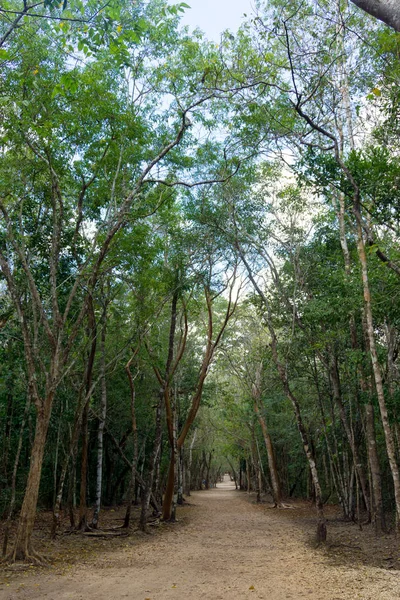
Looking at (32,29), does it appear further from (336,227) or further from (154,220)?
(336,227)

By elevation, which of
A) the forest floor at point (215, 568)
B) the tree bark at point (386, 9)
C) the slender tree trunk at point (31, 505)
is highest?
the tree bark at point (386, 9)

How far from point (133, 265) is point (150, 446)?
1238 centimetres

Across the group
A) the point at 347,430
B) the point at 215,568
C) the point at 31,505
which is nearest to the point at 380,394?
the point at 215,568

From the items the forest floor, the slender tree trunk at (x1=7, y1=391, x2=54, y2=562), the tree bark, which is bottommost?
the forest floor

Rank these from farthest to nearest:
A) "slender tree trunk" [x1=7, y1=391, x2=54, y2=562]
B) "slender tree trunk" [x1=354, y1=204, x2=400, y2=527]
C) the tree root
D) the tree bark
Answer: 1. "slender tree trunk" [x1=7, y1=391, x2=54, y2=562]
2. the tree root
3. "slender tree trunk" [x1=354, y1=204, x2=400, y2=527]
4. the tree bark

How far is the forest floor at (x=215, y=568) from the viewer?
629 centimetres

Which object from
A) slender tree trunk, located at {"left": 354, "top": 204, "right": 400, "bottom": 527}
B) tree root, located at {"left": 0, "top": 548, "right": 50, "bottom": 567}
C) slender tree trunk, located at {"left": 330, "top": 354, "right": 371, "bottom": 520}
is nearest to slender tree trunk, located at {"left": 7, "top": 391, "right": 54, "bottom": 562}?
tree root, located at {"left": 0, "top": 548, "right": 50, "bottom": 567}

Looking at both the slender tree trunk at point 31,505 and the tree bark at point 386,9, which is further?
the slender tree trunk at point 31,505

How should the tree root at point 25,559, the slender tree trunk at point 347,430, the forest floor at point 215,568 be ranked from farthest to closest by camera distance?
the slender tree trunk at point 347,430, the tree root at point 25,559, the forest floor at point 215,568

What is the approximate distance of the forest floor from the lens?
6285 millimetres

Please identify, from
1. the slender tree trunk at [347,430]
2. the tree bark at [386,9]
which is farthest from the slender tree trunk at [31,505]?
the slender tree trunk at [347,430]

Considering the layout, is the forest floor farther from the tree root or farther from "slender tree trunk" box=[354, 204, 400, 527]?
"slender tree trunk" box=[354, 204, 400, 527]

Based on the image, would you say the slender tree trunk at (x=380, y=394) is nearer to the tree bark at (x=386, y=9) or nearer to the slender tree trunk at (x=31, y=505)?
the tree bark at (x=386, y=9)

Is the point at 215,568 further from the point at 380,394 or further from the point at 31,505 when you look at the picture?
the point at 380,394
